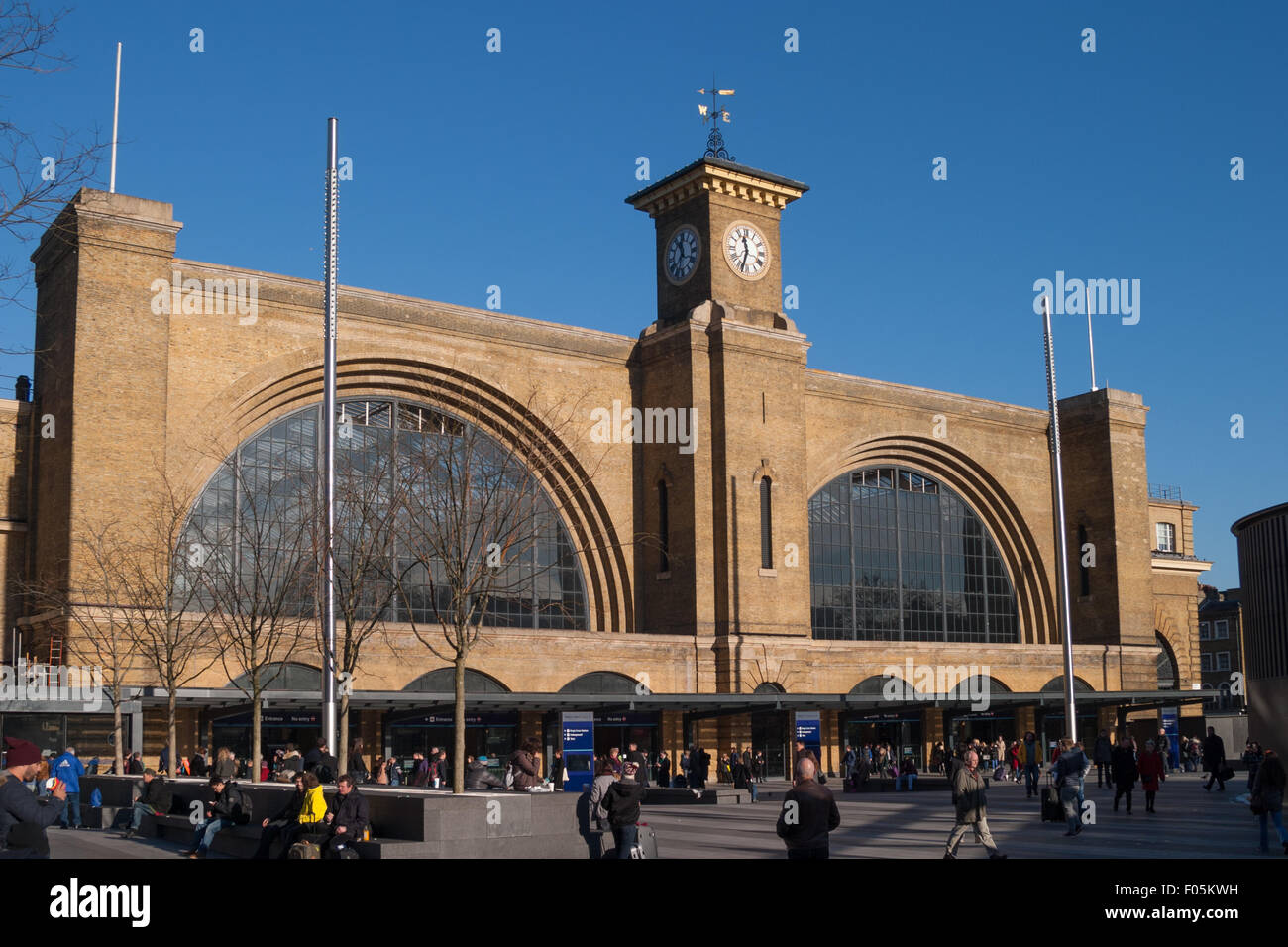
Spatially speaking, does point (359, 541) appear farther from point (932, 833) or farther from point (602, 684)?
point (932, 833)

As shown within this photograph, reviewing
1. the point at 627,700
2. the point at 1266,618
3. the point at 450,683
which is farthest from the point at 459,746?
the point at 450,683

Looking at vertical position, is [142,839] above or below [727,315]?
below

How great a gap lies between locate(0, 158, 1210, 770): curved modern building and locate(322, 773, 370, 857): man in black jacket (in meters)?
5.62

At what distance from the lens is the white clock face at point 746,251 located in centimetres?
4716

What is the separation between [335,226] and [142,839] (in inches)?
420

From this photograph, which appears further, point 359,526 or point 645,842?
point 359,526

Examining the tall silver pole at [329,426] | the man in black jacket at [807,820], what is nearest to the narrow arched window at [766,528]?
the tall silver pole at [329,426]

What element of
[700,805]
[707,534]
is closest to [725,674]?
[707,534]

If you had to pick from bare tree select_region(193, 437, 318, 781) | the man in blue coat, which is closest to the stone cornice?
bare tree select_region(193, 437, 318, 781)

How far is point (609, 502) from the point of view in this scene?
148ft

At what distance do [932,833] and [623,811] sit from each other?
9.46m
